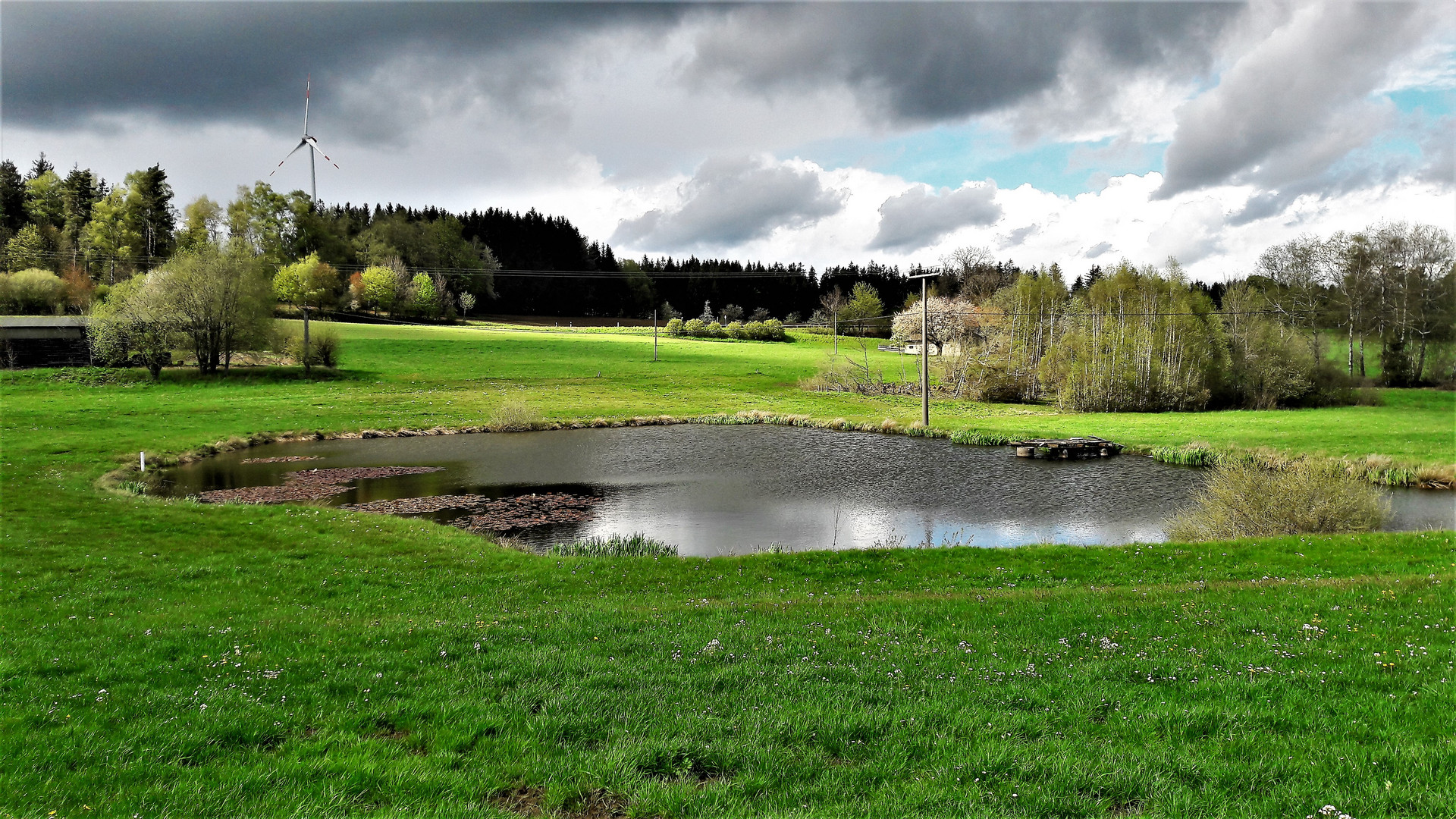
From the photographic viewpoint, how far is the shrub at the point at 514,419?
44.7 metres

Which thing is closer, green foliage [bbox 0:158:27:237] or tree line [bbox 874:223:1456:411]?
tree line [bbox 874:223:1456:411]

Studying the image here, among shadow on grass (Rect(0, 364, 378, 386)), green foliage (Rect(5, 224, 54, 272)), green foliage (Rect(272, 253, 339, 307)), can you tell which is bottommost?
shadow on grass (Rect(0, 364, 378, 386))

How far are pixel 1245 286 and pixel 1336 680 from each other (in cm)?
6582

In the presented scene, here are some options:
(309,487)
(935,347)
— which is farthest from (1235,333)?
(309,487)

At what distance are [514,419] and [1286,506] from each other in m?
38.4

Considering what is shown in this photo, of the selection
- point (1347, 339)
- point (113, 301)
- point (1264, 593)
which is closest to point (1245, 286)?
point (1347, 339)

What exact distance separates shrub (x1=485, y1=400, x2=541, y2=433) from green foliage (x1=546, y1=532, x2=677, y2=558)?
85.3 ft

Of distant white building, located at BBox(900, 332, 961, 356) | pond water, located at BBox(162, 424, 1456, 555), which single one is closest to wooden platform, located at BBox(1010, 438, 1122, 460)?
pond water, located at BBox(162, 424, 1456, 555)

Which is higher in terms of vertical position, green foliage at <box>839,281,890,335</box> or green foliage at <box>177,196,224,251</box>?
green foliage at <box>177,196,224,251</box>

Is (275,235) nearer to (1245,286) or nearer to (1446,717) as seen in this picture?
(1245,286)

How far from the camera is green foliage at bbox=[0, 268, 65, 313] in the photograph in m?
73.2

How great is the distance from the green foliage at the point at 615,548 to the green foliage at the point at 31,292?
85675mm

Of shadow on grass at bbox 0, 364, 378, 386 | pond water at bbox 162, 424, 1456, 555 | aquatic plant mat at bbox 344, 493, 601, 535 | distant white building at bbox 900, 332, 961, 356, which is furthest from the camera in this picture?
distant white building at bbox 900, 332, 961, 356

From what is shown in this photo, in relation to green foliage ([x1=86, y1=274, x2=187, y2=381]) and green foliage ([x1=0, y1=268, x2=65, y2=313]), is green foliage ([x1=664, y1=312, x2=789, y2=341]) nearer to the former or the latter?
green foliage ([x1=86, y1=274, x2=187, y2=381])
